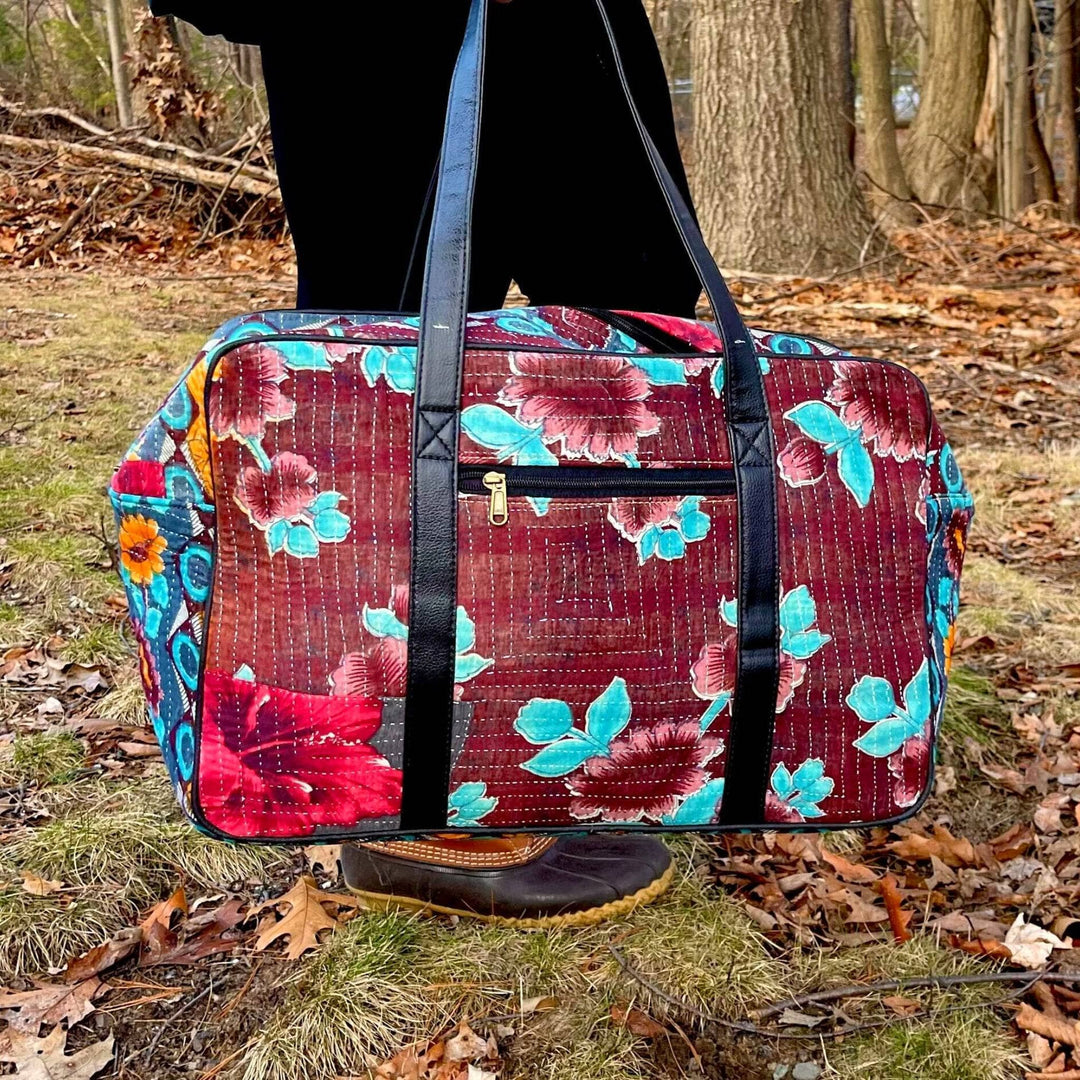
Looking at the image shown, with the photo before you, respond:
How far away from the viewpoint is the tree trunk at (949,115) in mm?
10758

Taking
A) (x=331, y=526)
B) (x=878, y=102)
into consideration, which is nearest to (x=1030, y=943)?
(x=331, y=526)

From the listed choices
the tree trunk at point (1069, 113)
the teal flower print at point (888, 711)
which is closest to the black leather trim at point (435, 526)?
the teal flower print at point (888, 711)

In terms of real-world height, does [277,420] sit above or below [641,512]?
above

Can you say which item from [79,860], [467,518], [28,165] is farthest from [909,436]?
[28,165]

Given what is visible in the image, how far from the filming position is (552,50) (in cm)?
179

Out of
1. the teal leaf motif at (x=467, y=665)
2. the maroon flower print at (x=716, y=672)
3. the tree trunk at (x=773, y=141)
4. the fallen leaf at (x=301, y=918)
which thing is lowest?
the fallen leaf at (x=301, y=918)

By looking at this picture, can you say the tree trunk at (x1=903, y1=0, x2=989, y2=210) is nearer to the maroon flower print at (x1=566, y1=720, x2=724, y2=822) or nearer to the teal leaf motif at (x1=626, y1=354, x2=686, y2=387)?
the teal leaf motif at (x1=626, y1=354, x2=686, y2=387)

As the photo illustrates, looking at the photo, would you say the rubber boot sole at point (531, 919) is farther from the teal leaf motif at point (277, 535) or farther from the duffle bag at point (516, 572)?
the teal leaf motif at point (277, 535)

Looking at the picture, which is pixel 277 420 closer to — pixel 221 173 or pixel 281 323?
pixel 281 323

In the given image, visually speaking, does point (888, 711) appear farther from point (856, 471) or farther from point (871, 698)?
point (856, 471)

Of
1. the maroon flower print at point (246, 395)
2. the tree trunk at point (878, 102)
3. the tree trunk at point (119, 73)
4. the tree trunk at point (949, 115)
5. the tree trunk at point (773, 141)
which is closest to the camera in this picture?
the maroon flower print at point (246, 395)

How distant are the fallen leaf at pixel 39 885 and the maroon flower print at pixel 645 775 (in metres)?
0.93

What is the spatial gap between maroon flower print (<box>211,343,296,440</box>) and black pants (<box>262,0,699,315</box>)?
0.49 metres

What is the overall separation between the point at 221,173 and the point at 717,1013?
824 cm
